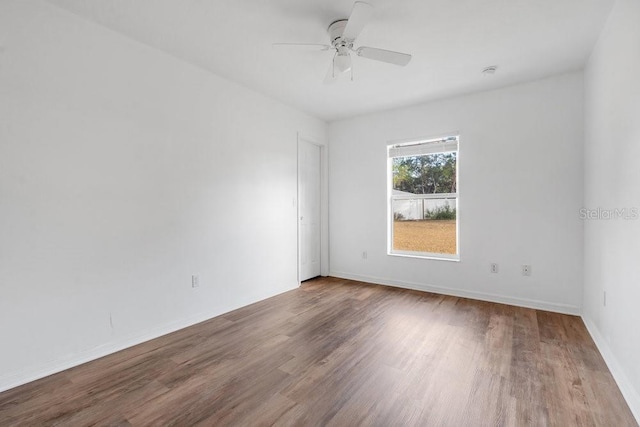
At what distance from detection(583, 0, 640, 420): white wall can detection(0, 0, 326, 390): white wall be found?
11.0ft

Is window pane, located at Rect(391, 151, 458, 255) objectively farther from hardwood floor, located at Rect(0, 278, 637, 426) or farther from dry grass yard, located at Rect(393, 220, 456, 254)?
hardwood floor, located at Rect(0, 278, 637, 426)

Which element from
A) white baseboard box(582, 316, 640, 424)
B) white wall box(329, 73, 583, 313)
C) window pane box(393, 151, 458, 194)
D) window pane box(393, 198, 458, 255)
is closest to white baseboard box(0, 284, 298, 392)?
white wall box(329, 73, 583, 313)

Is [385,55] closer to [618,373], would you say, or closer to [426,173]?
[426,173]

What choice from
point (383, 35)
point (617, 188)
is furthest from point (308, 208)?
point (617, 188)

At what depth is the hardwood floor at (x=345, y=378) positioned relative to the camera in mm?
1694

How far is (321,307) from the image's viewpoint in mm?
3514

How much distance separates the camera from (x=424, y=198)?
4.26m

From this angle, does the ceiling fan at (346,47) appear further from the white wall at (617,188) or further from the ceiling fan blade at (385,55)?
the white wall at (617,188)

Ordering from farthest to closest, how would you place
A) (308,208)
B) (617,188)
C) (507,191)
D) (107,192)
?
(308,208)
(507,191)
(107,192)
(617,188)

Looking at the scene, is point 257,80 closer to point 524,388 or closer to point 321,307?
point 321,307

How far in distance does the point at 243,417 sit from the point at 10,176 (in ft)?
7.10

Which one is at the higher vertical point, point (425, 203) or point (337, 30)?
point (337, 30)

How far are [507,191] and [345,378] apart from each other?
2.94 meters

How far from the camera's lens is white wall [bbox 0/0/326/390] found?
6.59ft
